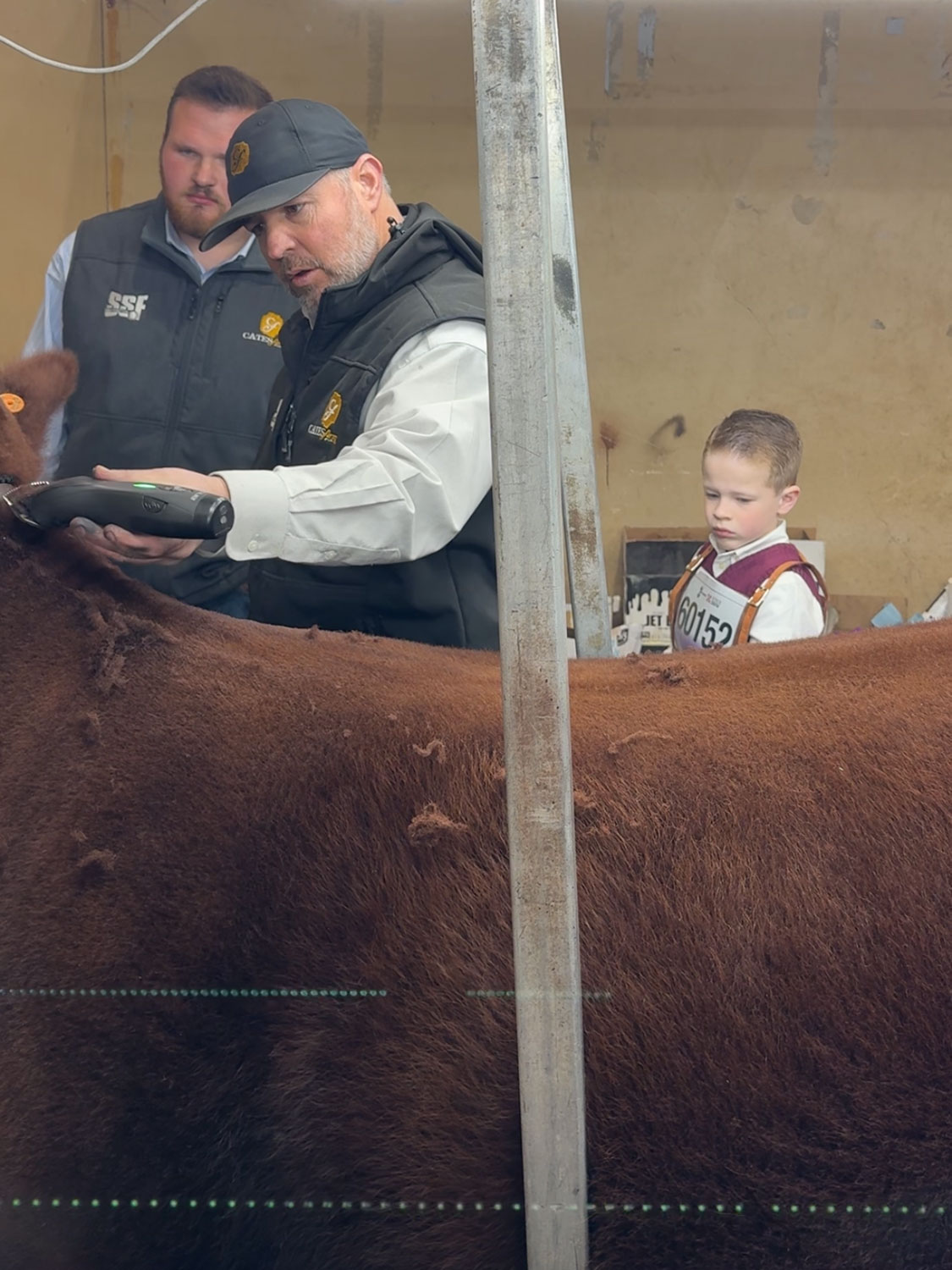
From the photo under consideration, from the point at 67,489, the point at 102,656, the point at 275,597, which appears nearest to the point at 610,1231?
the point at 102,656

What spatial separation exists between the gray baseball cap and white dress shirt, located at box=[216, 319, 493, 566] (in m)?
0.33

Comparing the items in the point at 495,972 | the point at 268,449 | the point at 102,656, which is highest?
the point at 268,449

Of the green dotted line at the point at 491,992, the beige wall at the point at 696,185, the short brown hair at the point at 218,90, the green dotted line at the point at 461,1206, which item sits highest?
the beige wall at the point at 696,185

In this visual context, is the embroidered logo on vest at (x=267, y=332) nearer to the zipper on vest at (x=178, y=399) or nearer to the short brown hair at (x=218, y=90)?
the zipper on vest at (x=178, y=399)

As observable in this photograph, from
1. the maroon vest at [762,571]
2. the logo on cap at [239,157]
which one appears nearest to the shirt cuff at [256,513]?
the logo on cap at [239,157]

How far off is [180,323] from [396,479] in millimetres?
1377

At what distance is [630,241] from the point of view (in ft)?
13.9

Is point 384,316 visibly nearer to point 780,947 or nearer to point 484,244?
point 484,244

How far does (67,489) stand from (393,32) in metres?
3.44

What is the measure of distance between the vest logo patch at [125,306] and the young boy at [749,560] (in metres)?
1.33

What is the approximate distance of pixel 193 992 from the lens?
117cm

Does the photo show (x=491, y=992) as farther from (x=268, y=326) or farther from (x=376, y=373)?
(x=268, y=326)

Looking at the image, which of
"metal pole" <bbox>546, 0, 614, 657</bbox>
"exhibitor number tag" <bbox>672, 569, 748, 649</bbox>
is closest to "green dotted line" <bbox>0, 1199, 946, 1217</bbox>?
"metal pole" <bbox>546, 0, 614, 657</bbox>

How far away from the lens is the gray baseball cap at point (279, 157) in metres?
1.84
